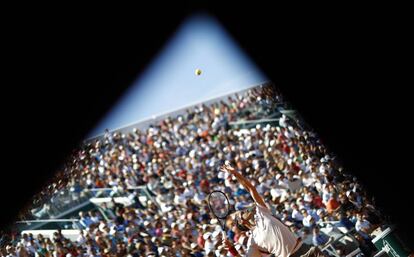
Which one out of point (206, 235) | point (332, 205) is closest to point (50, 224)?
point (206, 235)

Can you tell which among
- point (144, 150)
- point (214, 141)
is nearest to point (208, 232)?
point (214, 141)

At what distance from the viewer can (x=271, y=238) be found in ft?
27.8

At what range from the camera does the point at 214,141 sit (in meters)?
21.5

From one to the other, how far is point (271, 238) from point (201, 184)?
343 inches

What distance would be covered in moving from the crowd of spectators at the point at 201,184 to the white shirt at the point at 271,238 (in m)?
1.90

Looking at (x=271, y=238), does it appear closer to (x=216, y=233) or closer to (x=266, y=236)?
(x=266, y=236)

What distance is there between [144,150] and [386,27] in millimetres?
15348

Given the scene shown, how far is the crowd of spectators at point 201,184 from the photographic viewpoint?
12.3m

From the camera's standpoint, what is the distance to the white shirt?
27.7ft

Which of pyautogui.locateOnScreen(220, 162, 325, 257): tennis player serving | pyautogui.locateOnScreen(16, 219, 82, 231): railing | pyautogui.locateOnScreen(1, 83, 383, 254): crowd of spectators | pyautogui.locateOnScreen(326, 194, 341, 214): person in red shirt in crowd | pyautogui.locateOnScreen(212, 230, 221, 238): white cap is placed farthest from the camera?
pyautogui.locateOnScreen(16, 219, 82, 231): railing

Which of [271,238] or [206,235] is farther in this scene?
[206,235]

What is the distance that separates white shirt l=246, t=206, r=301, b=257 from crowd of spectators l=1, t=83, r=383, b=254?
1.90 m

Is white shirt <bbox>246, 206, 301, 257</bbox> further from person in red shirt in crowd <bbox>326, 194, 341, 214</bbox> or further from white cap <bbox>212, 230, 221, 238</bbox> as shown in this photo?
white cap <bbox>212, 230, 221, 238</bbox>

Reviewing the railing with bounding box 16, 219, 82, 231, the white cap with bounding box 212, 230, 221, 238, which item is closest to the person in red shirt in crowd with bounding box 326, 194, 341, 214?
the white cap with bounding box 212, 230, 221, 238
